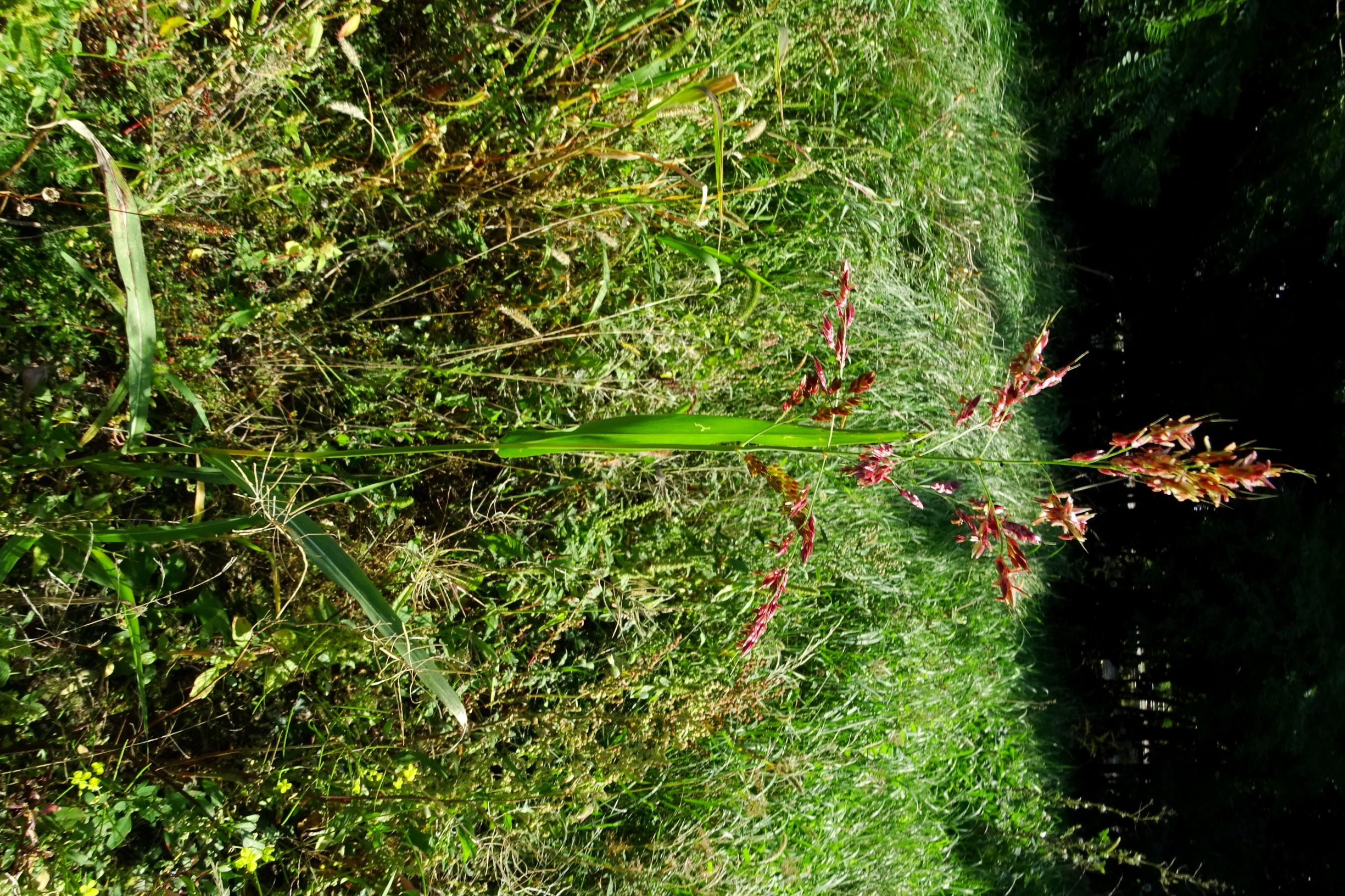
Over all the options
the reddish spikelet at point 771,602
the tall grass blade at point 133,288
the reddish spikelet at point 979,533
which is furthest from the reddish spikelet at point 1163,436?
the tall grass blade at point 133,288

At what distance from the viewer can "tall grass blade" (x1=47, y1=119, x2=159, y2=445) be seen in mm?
1181

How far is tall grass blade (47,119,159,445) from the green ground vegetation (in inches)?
1.2

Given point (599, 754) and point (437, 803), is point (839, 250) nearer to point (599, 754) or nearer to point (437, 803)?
point (599, 754)

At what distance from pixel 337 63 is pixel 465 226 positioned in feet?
1.36

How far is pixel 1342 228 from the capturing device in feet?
11.1

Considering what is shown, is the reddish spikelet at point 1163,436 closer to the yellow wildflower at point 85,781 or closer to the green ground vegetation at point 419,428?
the green ground vegetation at point 419,428

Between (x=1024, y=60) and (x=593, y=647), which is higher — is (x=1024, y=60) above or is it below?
above

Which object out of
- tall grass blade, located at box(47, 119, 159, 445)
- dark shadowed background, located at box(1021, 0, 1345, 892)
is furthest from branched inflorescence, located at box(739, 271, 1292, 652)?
dark shadowed background, located at box(1021, 0, 1345, 892)

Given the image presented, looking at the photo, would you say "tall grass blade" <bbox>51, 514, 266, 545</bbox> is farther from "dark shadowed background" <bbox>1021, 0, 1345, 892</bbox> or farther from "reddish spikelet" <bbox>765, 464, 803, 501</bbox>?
"dark shadowed background" <bbox>1021, 0, 1345, 892</bbox>

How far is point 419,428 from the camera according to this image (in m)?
1.75

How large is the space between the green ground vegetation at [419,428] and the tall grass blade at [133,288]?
0.10ft

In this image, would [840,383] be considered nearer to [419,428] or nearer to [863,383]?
[863,383]

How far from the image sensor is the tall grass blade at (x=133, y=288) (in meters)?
1.18

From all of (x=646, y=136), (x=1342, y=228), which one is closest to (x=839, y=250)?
(x=646, y=136)
